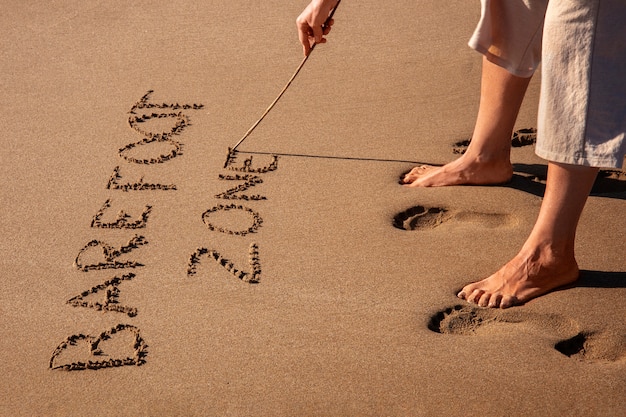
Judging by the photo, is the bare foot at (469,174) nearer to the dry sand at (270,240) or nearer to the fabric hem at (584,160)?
the dry sand at (270,240)

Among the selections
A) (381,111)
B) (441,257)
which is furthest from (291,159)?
(441,257)

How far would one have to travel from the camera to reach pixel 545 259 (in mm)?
2424

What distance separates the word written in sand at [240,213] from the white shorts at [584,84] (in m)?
0.97

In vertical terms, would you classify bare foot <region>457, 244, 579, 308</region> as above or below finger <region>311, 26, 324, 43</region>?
below

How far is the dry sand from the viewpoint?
6.98ft

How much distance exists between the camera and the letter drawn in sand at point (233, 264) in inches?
101

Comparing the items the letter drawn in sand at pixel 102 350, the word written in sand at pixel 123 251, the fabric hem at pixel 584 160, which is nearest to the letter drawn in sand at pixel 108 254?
the word written in sand at pixel 123 251

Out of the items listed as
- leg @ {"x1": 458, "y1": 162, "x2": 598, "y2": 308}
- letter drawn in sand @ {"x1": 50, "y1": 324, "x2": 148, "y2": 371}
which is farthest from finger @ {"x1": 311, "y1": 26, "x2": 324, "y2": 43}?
letter drawn in sand @ {"x1": 50, "y1": 324, "x2": 148, "y2": 371}

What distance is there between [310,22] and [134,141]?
1046 millimetres

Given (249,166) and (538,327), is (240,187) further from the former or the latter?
(538,327)

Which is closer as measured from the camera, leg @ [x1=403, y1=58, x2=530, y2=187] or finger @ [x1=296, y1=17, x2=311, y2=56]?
finger @ [x1=296, y1=17, x2=311, y2=56]

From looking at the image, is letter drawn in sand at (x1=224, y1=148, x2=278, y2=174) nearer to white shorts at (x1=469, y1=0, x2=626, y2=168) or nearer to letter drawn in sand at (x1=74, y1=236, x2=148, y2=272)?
letter drawn in sand at (x1=74, y1=236, x2=148, y2=272)

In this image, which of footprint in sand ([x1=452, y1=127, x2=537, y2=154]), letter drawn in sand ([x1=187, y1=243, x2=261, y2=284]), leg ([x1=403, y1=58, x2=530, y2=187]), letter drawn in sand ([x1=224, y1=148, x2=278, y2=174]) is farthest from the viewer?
footprint in sand ([x1=452, y1=127, x2=537, y2=154])

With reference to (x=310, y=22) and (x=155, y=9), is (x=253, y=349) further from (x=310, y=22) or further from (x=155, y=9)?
(x=155, y=9)
